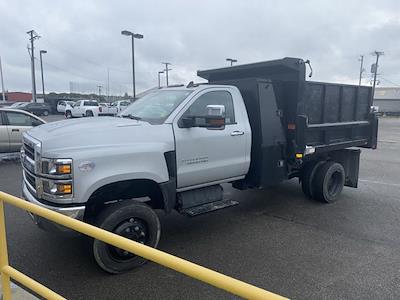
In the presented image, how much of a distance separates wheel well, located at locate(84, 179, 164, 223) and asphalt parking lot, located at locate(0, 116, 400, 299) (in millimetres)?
607

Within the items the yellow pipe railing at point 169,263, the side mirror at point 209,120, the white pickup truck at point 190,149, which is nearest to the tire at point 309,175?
the white pickup truck at point 190,149

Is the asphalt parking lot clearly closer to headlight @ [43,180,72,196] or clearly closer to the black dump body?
the black dump body

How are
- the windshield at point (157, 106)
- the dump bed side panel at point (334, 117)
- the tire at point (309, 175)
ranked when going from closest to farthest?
the windshield at point (157, 106)
the dump bed side panel at point (334, 117)
the tire at point (309, 175)

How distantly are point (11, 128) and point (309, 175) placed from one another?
850 centimetres

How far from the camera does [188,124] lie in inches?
172

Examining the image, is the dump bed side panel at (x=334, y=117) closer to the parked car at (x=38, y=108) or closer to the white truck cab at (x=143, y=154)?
the white truck cab at (x=143, y=154)

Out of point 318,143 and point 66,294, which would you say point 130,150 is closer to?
point 66,294

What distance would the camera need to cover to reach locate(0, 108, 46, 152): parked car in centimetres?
1005

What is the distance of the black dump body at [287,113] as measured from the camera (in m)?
5.30

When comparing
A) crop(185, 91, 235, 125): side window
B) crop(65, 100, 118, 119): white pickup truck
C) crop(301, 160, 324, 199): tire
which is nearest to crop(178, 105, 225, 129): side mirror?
crop(185, 91, 235, 125): side window

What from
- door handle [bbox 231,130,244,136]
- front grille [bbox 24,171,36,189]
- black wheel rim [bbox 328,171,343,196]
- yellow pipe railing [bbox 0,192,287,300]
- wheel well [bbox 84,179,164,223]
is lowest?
black wheel rim [bbox 328,171,343,196]

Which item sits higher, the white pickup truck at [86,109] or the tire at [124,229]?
the white pickup truck at [86,109]

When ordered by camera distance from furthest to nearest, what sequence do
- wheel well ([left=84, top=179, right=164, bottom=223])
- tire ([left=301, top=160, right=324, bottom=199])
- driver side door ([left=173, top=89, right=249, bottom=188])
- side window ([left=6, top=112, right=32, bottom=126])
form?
side window ([left=6, top=112, right=32, bottom=126]) → tire ([left=301, top=160, right=324, bottom=199]) → driver side door ([left=173, top=89, right=249, bottom=188]) → wheel well ([left=84, top=179, right=164, bottom=223])

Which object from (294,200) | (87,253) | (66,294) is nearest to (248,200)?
(294,200)
